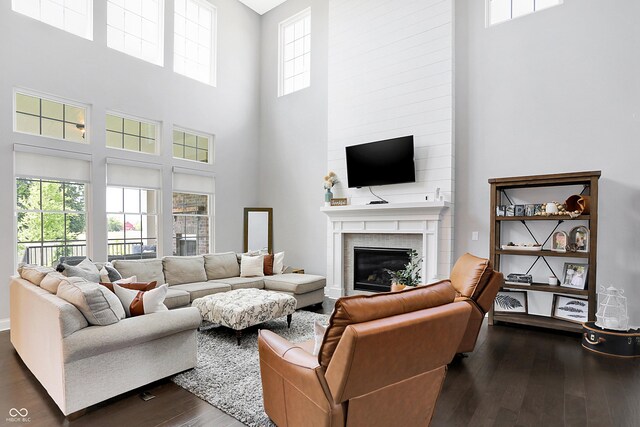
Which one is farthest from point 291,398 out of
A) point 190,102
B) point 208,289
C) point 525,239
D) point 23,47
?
point 190,102

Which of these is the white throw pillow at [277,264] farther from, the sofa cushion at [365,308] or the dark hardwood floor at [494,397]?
the sofa cushion at [365,308]

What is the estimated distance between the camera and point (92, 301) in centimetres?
238

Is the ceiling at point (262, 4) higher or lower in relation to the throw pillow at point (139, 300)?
higher

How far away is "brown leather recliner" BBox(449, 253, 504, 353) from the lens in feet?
9.95

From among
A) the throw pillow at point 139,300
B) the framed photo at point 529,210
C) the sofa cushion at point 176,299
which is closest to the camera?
the throw pillow at point 139,300

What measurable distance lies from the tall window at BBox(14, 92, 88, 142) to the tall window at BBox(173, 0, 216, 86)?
6.37 ft

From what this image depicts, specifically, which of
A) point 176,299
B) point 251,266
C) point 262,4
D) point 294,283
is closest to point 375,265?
point 294,283

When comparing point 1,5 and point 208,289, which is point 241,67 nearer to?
point 1,5

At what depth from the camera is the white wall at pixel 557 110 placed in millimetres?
3998

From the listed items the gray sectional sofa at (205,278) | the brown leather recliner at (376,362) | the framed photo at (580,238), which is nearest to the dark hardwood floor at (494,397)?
the brown leather recliner at (376,362)

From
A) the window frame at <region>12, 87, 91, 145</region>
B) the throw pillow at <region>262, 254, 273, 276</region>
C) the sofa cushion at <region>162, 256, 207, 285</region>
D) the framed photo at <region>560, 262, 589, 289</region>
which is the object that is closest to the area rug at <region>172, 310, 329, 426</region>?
the sofa cushion at <region>162, 256, 207, 285</region>

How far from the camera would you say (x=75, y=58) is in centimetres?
495

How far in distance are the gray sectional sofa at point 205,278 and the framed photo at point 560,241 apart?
305cm

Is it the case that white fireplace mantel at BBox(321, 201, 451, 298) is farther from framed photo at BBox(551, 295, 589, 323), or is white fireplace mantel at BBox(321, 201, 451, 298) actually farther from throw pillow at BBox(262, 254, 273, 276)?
framed photo at BBox(551, 295, 589, 323)
